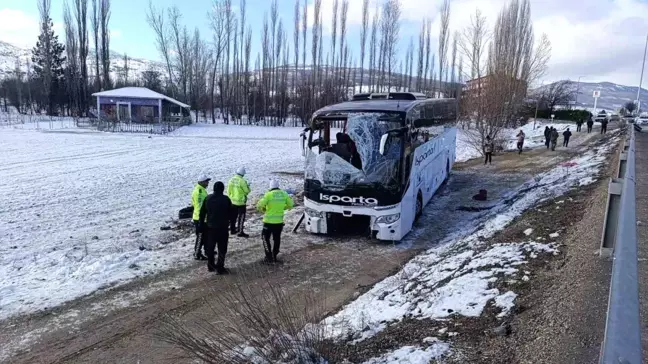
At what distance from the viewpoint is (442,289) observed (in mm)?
6336

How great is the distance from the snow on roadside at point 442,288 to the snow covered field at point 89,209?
172 inches

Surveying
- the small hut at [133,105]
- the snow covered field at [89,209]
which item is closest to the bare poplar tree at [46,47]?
the small hut at [133,105]

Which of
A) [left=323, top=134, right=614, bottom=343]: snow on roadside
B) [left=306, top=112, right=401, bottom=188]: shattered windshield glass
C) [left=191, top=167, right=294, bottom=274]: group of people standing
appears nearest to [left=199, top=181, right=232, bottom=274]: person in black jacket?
[left=191, top=167, right=294, bottom=274]: group of people standing

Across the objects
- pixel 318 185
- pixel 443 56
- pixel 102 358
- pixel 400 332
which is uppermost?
pixel 443 56

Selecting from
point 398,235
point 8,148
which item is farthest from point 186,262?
point 8,148

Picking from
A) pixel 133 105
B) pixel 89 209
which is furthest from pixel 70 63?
pixel 89 209

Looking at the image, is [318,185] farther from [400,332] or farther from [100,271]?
[400,332]

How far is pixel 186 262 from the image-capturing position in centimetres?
930

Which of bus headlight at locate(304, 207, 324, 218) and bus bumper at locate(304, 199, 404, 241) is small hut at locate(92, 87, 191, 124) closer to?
bus headlight at locate(304, 207, 324, 218)

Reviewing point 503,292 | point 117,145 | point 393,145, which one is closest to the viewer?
point 503,292

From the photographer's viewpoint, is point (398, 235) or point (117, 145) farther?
point (117, 145)

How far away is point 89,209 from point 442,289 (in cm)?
1153

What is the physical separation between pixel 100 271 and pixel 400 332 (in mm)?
6006

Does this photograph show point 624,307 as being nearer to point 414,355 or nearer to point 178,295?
point 414,355
